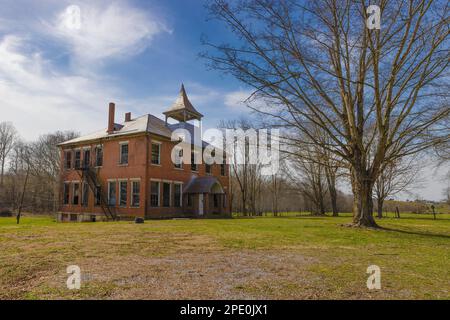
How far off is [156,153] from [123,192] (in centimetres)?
396

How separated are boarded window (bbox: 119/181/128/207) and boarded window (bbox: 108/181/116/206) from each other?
0.77 metres

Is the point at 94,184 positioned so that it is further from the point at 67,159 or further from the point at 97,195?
the point at 67,159

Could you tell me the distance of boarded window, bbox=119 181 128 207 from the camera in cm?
2355

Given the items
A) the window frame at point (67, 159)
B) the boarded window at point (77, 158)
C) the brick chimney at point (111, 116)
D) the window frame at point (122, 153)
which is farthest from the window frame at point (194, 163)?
the window frame at point (67, 159)

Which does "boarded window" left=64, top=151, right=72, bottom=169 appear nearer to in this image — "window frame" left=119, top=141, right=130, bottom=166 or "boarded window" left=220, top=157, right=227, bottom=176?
"window frame" left=119, top=141, right=130, bottom=166

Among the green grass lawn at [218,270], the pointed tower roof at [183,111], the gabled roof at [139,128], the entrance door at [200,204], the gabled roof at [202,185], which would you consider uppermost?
the pointed tower roof at [183,111]

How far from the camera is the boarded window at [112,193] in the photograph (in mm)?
24273

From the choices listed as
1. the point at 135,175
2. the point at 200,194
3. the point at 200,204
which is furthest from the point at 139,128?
the point at 200,204

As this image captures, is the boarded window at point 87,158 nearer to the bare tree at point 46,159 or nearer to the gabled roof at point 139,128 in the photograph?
the gabled roof at point 139,128

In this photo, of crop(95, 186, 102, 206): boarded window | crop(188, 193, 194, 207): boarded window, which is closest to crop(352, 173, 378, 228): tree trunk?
crop(188, 193, 194, 207): boarded window

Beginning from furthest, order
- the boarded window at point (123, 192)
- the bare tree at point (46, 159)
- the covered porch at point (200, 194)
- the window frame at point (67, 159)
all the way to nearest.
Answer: the bare tree at point (46, 159) < the window frame at point (67, 159) < the covered porch at point (200, 194) < the boarded window at point (123, 192)

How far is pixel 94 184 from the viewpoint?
1002 inches
